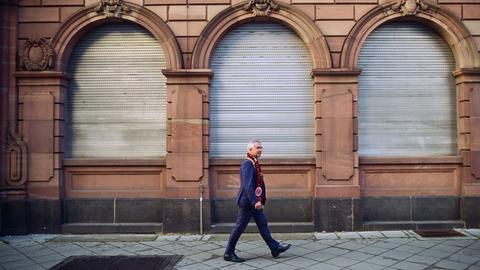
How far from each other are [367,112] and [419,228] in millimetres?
2700

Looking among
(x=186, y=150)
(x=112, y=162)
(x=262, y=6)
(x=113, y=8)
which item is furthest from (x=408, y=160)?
(x=113, y=8)

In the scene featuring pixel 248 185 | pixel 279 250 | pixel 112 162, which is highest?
pixel 112 162

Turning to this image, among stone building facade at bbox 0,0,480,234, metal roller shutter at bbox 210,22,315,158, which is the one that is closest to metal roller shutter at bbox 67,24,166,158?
stone building facade at bbox 0,0,480,234

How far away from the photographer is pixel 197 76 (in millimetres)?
8930

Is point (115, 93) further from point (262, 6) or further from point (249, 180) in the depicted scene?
point (249, 180)

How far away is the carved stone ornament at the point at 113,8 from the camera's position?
29.6 ft

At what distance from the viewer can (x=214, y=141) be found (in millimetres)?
9250

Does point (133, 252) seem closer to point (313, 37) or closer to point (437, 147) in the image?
point (313, 37)

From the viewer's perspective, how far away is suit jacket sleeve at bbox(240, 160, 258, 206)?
21.0 feet

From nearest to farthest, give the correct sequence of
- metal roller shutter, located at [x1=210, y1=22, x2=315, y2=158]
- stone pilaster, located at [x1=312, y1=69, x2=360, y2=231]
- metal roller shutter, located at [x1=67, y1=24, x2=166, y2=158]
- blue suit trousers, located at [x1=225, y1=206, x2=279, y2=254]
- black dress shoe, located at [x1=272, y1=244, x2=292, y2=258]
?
1. blue suit trousers, located at [x1=225, y1=206, x2=279, y2=254]
2. black dress shoe, located at [x1=272, y1=244, x2=292, y2=258]
3. stone pilaster, located at [x1=312, y1=69, x2=360, y2=231]
4. metal roller shutter, located at [x1=210, y1=22, x2=315, y2=158]
5. metal roller shutter, located at [x1=67, y1=24, x2=166, y2=158]

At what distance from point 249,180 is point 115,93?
4.50 m

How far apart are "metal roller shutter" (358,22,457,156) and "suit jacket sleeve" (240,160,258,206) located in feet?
12.8

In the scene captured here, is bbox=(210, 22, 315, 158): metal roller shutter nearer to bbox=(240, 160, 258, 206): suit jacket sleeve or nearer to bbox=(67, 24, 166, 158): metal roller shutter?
bbox=(67, 24, 166, 158): metal roller shutter

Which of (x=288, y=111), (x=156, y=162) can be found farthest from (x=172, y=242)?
(x=288, y=111)
